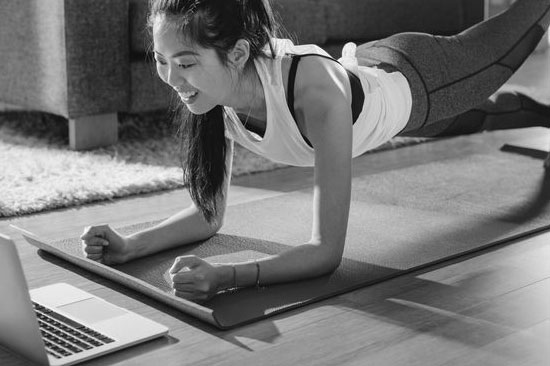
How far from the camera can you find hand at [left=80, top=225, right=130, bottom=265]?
5.32ft

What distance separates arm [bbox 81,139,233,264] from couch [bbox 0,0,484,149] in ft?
3.28

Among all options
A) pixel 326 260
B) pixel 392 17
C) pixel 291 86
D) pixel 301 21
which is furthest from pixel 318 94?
Answer: pixel 392 17

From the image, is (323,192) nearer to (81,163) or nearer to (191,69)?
(191,69)

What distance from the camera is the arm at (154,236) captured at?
1.63m

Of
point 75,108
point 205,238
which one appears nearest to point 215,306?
point 205,238

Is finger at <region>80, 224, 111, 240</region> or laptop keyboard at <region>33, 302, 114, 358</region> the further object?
finger at <region>80, 224, 111, 240</region>

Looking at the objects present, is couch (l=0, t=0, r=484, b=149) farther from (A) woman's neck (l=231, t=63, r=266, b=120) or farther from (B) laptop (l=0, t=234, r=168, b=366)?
(B) laptop (l=0, t=234, r=168, b=366)

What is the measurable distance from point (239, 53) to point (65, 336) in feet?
1.74

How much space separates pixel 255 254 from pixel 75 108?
111cm

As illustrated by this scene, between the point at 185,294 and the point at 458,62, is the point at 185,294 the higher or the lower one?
the lower one

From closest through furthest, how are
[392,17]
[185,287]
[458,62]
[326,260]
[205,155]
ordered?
[185,287] → [326,260] → [205,155] → [458,62] → [392,17]

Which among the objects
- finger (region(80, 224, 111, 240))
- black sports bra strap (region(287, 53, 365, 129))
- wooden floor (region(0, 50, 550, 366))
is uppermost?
black sports bra strap (region(287, 53, 365, 129))

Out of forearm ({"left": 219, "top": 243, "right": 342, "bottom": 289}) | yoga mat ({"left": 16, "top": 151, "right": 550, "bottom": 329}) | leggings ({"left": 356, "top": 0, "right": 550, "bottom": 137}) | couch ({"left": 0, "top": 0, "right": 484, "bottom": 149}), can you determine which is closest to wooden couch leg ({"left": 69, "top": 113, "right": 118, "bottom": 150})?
couch ({"left": 0, "top": 0, "right": 484, "bottom": 149})

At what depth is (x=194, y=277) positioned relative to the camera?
56.0 inches
